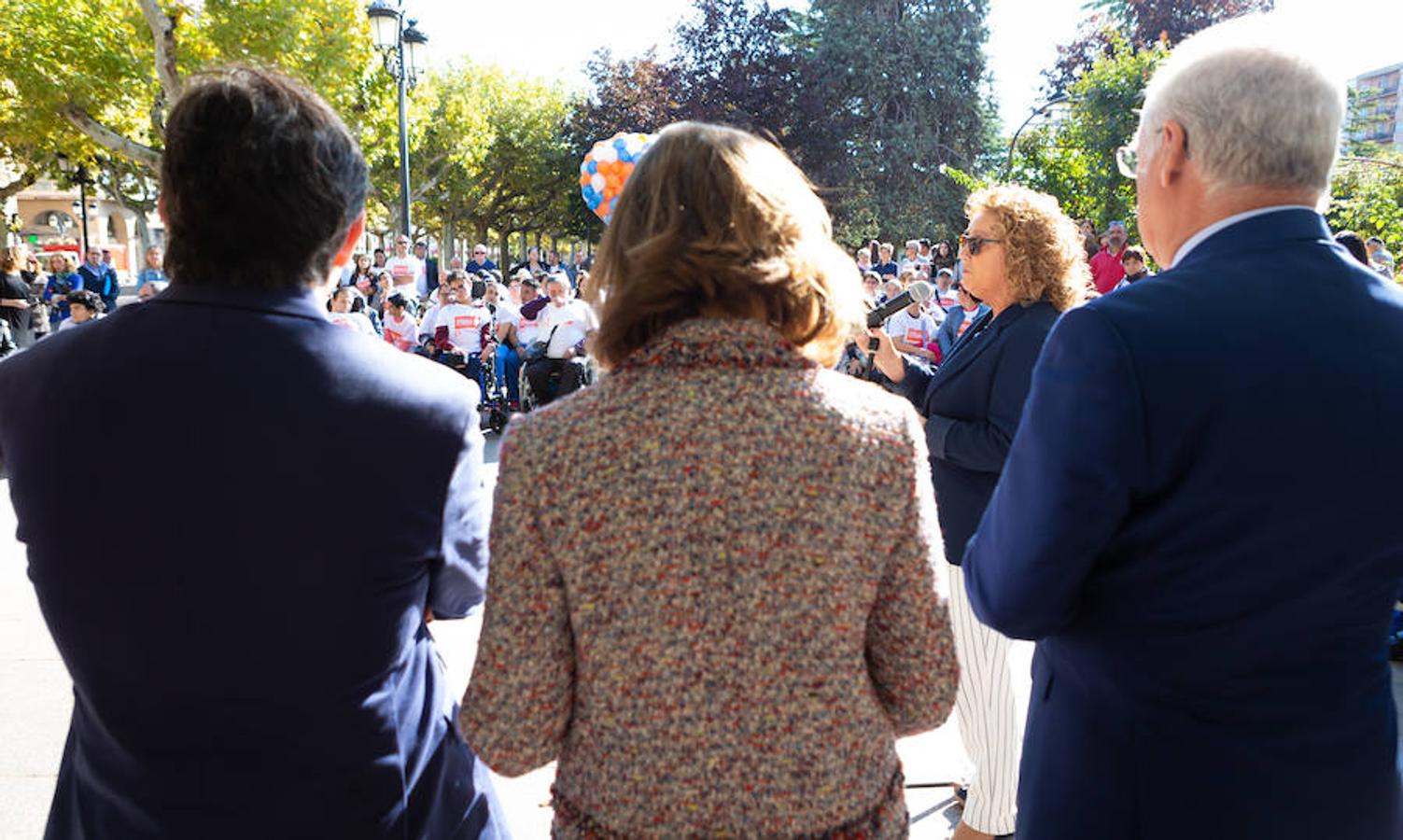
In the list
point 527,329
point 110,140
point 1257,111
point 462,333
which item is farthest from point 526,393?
point 110,140

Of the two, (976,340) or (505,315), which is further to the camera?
(505,315)

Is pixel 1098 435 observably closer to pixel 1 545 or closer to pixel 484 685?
pixel 484 685

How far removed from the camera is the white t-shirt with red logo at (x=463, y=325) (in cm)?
1123

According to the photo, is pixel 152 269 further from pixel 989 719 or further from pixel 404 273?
pixel 989 719

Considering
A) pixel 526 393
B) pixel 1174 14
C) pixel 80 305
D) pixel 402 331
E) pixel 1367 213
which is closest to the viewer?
pixel 80 305

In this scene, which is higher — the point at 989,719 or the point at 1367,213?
the point at 1367,213

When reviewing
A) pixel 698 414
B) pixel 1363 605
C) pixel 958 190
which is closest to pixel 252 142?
pixel 698 414

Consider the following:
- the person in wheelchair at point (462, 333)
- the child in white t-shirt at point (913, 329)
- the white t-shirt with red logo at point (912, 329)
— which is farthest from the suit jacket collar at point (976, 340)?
the person in wheelchair at point (462, 333)

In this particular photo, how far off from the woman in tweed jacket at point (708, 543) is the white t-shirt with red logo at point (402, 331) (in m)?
10.3

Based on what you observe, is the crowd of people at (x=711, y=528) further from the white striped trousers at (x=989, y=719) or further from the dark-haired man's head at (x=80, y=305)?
the dark-haired man's head at (x=80, y=305)

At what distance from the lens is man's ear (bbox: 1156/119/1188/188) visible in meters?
1.38

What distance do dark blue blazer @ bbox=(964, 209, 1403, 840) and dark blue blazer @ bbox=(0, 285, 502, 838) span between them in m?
0.83

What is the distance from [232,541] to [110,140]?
1886 cm

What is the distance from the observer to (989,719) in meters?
2.68
